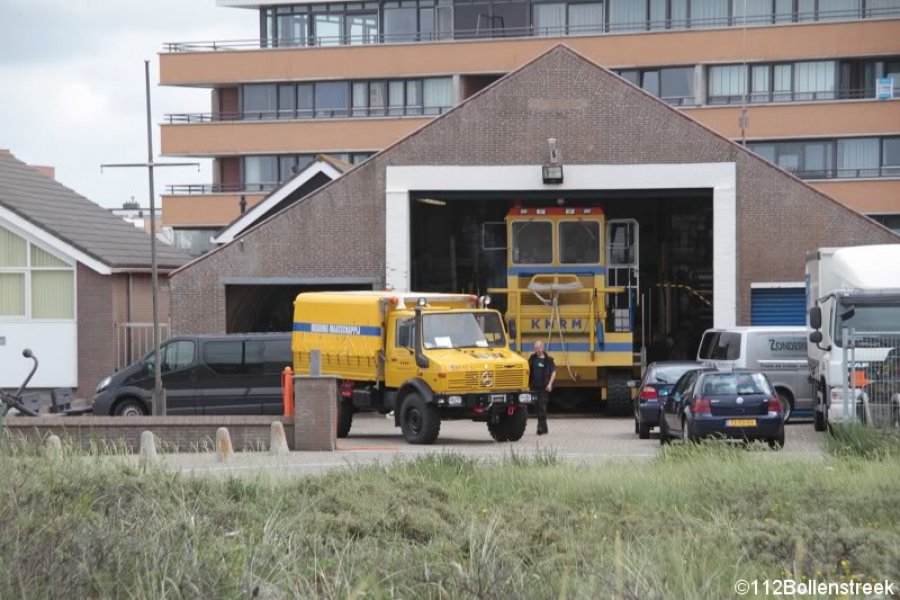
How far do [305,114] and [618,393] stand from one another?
3440 cm

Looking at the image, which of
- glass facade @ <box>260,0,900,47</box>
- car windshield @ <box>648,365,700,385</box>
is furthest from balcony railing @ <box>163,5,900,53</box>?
car windshield @ <box>648,365,700,385</box>

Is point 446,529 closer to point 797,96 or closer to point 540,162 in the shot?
point 540,162

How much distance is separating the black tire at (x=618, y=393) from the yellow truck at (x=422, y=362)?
735 cm

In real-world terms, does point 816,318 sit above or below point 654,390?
above

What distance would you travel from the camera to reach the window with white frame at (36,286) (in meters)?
42.8

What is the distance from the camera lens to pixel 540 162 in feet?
135

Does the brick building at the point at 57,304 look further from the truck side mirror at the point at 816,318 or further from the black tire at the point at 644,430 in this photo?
the truck side mirror at the point at 816,318

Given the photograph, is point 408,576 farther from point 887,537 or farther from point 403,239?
point 403,239

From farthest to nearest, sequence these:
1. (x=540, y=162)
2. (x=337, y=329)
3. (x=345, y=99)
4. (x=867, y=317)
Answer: (x=345, y=99)
(x=540, y=162)
(x=337, y=329)
(x=867, y=317)

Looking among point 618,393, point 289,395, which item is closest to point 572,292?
point 618,393

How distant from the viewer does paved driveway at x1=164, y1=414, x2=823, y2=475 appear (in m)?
22.2

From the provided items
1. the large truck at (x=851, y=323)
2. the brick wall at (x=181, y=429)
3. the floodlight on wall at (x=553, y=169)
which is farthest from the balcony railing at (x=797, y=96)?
the brick wall at (x=181, y=429)

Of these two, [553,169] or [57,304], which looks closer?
[553,169]

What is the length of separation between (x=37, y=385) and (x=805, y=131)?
111ft
